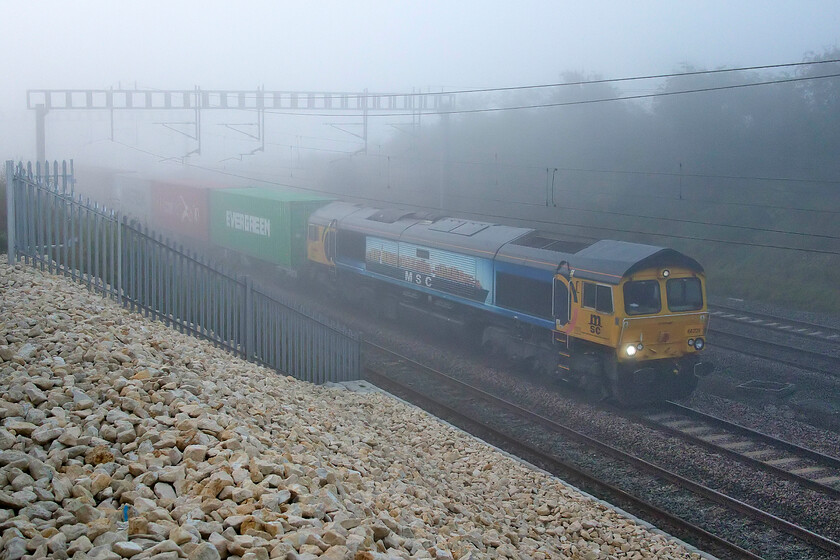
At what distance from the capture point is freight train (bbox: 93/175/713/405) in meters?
13.6

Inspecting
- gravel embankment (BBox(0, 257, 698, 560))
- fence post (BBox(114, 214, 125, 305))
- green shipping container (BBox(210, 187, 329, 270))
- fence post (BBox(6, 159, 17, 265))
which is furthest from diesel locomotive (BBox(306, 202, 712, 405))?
fence post (BBox(6, 159, 17, 265))

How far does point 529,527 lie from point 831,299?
2038 cm

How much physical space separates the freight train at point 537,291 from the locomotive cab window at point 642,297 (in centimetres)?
2

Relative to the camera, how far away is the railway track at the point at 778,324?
19.4m

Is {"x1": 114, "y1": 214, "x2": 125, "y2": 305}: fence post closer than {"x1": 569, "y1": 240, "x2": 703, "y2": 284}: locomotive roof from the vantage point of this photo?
Yes

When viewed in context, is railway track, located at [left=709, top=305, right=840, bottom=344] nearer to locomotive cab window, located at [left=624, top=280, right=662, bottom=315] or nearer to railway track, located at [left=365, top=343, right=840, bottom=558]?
locomotive cab window, located at [left=624, top=280, right=662, bottom=315]

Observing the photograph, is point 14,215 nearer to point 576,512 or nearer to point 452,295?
point 576,512

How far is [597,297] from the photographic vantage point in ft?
45.1

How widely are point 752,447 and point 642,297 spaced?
312cm

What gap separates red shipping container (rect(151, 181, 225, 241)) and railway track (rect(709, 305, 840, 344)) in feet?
62.9

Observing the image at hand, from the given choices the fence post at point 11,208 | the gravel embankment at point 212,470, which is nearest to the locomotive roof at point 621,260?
the gravel embankment at point 212,470

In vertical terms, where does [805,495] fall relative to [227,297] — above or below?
below

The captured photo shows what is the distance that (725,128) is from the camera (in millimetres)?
35781

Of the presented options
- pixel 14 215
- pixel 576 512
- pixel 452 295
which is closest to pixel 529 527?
pixel 576 512
